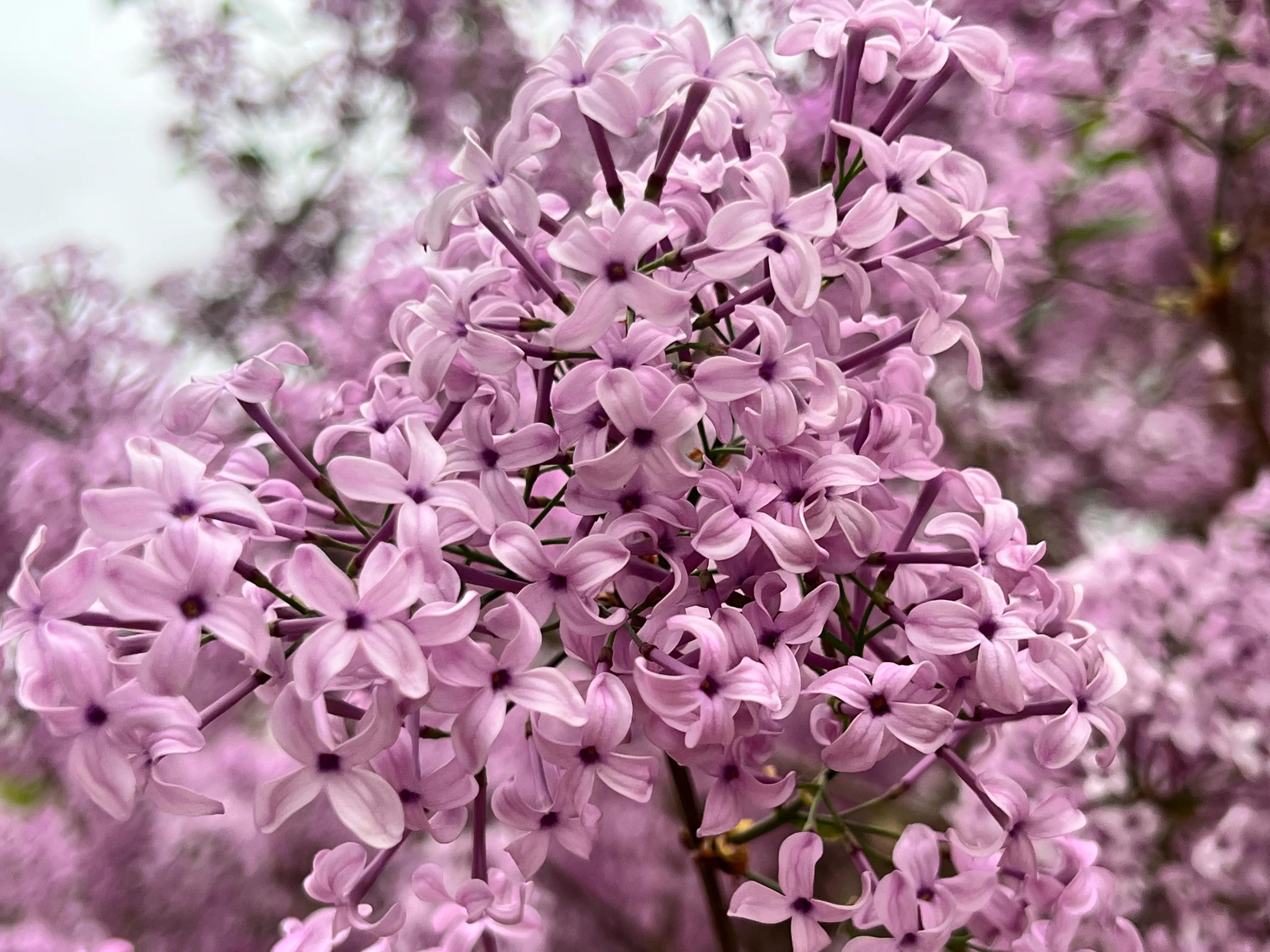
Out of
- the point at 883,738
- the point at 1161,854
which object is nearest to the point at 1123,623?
the point at 1161,854

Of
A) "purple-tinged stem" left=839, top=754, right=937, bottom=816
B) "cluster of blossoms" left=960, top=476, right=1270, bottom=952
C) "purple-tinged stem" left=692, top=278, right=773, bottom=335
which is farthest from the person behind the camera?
"cluster of blossoms" left=960, top=476, right=1270, bottom=952

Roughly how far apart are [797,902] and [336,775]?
7.9 inches

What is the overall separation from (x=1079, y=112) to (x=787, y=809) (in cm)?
139

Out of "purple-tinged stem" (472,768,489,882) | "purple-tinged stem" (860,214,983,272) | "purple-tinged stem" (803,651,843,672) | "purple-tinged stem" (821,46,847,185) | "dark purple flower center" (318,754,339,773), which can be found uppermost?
"purple-tinged stem" (821,46,847,185)

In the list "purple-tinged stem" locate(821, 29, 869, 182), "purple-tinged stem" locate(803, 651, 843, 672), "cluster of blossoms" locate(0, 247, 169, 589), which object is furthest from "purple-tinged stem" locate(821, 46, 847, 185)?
"cluster of blossoms" locate(0, 247, 169, 589)

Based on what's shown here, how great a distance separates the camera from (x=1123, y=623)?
960mm

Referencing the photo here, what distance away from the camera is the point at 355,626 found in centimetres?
31

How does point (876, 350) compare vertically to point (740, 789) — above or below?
above

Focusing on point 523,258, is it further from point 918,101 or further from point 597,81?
point 918,101

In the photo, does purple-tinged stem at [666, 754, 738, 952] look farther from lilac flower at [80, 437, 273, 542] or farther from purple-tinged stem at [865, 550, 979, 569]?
lilac flower at [80, 437, 273, 542]

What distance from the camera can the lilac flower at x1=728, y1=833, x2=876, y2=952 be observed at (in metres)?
0.39

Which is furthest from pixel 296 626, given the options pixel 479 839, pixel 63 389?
pixel 63 389

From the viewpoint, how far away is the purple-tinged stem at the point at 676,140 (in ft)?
1.35

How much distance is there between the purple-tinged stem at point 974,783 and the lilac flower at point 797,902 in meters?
0.07
